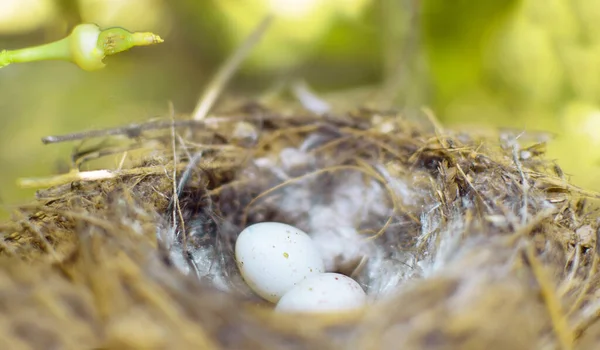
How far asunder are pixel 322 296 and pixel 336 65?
42.0 inches

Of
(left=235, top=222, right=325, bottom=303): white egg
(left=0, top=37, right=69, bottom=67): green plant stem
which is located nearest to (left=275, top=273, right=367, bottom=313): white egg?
(left=235, top=222, right=325, bottom=303): white egg

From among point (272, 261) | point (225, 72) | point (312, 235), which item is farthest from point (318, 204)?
point (225, 72)

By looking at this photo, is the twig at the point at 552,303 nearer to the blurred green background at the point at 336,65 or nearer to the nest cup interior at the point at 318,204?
the nest cup interior at the point at 318,204

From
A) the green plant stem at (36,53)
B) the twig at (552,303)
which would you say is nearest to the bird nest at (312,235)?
the twig at (552,303)

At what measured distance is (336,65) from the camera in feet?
5.67

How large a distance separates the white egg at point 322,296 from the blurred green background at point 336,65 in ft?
1.83

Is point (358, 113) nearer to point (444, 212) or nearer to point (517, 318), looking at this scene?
point (444, 212)

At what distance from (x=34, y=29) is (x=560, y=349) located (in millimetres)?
1321

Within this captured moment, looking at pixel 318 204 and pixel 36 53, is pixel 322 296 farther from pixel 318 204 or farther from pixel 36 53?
pixel 36 53

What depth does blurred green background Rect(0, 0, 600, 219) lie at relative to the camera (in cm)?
125

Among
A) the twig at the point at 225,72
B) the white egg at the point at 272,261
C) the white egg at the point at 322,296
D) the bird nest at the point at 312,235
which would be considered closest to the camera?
the bird nest at the point at 312,235

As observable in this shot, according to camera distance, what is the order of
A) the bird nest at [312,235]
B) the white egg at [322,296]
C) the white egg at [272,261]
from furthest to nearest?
the white egg at [272,261] → the white egg at [322,296] → the bird nest at [312,235]

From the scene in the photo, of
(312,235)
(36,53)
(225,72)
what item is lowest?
(312,235)

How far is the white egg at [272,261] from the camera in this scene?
0.89 meters
